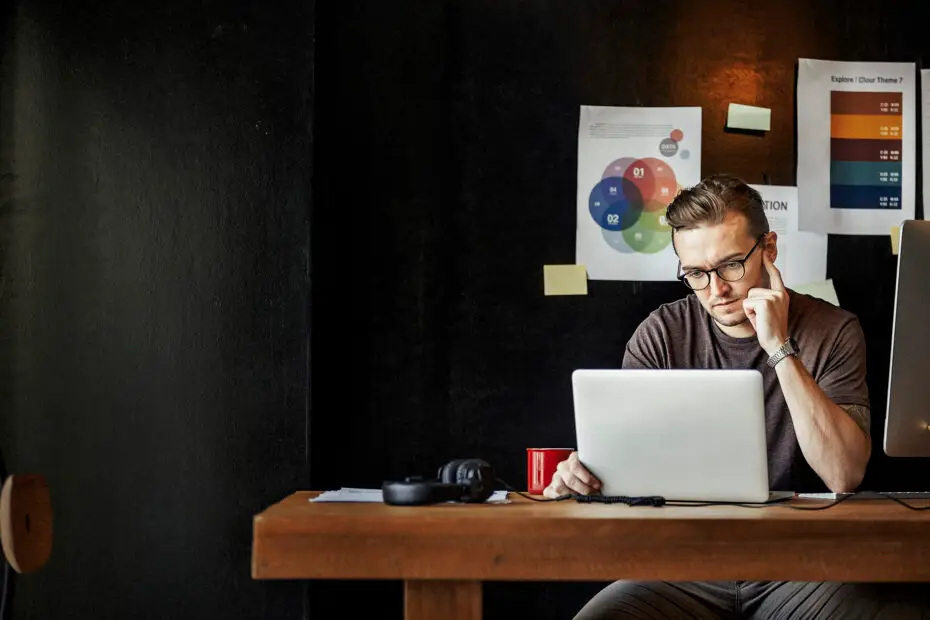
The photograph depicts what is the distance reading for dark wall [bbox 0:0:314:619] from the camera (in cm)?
237

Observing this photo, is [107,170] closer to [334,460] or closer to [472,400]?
[334,460]

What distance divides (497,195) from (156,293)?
941 mm

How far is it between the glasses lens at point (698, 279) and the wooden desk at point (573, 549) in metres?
0.94

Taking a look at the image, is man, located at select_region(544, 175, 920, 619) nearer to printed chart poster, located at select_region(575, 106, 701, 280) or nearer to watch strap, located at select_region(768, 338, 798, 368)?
watch strap, located at select_region(768, 338, 798, 368)

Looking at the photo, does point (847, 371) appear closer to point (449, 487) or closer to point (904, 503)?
point (904, 503)

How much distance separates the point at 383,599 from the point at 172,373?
0.81 meters

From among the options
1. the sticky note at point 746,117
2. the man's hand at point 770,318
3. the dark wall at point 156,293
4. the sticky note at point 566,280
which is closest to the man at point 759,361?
the man's hand at point 770,318

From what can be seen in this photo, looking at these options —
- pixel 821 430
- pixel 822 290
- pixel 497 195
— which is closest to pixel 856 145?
pixel 822 290

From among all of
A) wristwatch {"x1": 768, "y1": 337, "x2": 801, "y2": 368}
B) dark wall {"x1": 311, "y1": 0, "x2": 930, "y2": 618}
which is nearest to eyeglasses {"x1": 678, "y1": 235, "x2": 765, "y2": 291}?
wristwatch {"x1": 768, "y1": 337, "x2": 801, "y2": 368}

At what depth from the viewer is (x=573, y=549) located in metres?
1.35

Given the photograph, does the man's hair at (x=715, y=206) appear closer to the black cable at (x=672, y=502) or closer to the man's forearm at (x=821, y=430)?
the man's forearm at (x=821, y=430)

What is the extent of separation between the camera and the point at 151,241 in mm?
2430

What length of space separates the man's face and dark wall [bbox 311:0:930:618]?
0.47 m

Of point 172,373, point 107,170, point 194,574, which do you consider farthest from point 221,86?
point 194,574
